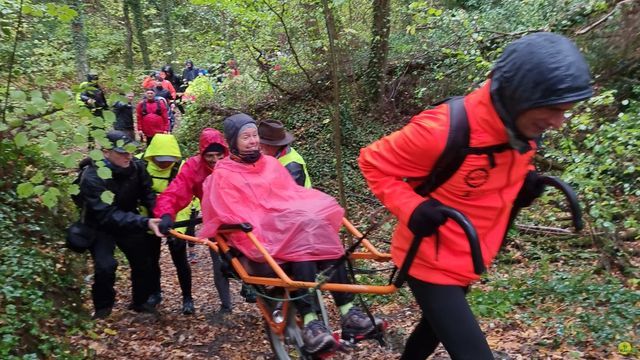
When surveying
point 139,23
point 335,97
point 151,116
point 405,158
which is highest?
point 139,23

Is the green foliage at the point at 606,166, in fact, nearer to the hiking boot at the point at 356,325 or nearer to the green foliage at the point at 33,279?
the hiking boot at the point at 356,325

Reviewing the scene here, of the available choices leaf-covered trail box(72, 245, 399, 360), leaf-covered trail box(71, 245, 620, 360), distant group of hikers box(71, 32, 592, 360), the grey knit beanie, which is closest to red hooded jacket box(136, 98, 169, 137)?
leaf-covered trail box(72, 245, 399, 360)

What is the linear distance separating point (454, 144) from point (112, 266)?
416 centimetres

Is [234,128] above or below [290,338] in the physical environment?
above

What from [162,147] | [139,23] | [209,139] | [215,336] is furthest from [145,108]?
[139,23]

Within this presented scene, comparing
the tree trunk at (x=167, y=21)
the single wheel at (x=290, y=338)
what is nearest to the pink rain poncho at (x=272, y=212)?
the single wheel at (x=290, y=338)

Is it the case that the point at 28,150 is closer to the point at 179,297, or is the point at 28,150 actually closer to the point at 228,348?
the point at 179,297

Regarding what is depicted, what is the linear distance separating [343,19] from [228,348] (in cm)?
1030

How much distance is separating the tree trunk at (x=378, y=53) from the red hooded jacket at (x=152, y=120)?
4891 mm

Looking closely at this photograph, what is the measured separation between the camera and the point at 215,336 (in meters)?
5.50

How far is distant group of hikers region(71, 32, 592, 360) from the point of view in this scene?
2.21 metres

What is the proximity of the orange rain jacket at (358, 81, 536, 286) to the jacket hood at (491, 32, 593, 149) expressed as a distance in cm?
16

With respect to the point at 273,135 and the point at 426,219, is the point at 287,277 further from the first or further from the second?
the point at 273,135

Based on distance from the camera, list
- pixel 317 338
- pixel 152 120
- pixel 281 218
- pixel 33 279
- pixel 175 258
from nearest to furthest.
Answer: pixel 317 338
pixel 281 218
pixel 33 279
pixel 175 258
pixel 152 120
